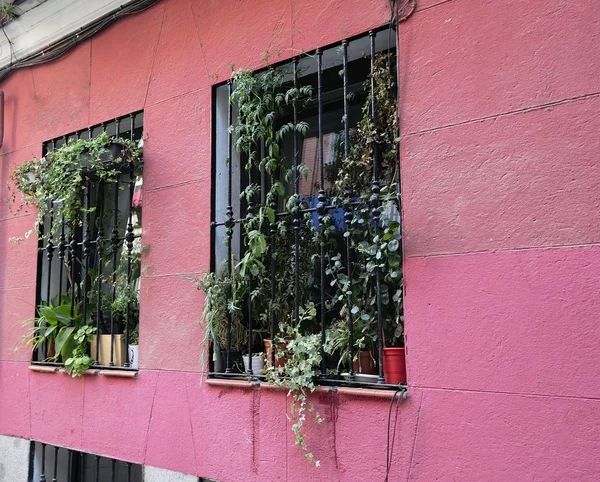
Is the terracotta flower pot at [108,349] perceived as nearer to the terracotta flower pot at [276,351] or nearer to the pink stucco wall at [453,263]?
the pink stucco wall at [453,263]

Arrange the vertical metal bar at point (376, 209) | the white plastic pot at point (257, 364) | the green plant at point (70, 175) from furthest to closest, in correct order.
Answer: the green plant at point (70, 175), the white plastic pot at point (257, 364), the vertical metal bar at point (376, 209)

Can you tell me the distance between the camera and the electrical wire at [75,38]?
16.5ft

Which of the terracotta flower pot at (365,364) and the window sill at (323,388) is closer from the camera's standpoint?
the window sill at (323,388)

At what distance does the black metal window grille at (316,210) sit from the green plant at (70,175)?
0.96 m

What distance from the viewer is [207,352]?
4.12m

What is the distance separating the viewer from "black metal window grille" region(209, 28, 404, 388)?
11.6ft

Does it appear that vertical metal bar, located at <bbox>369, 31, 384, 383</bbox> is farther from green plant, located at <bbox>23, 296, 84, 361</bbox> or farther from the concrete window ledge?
green plant, located at <bbox>23, 296, 84, 361</bbox>

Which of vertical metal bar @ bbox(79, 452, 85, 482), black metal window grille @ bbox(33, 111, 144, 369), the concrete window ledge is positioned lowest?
vertical metal bar @ bbox(79, 452, 85, 482)

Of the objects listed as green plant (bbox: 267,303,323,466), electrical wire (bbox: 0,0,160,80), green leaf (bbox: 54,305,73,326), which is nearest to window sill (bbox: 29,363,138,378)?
green leaf (bbox: 54,305,73,326)

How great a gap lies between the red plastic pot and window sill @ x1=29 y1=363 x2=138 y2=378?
6.89 feet

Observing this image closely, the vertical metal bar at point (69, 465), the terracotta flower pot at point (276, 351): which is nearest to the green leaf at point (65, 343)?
the vertical metal bar at point (69, 465)

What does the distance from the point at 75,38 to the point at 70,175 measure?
1460 mm

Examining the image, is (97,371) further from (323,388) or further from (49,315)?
(323,388)

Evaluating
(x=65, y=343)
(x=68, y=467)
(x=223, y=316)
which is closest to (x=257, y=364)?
(x=223, y=316)
